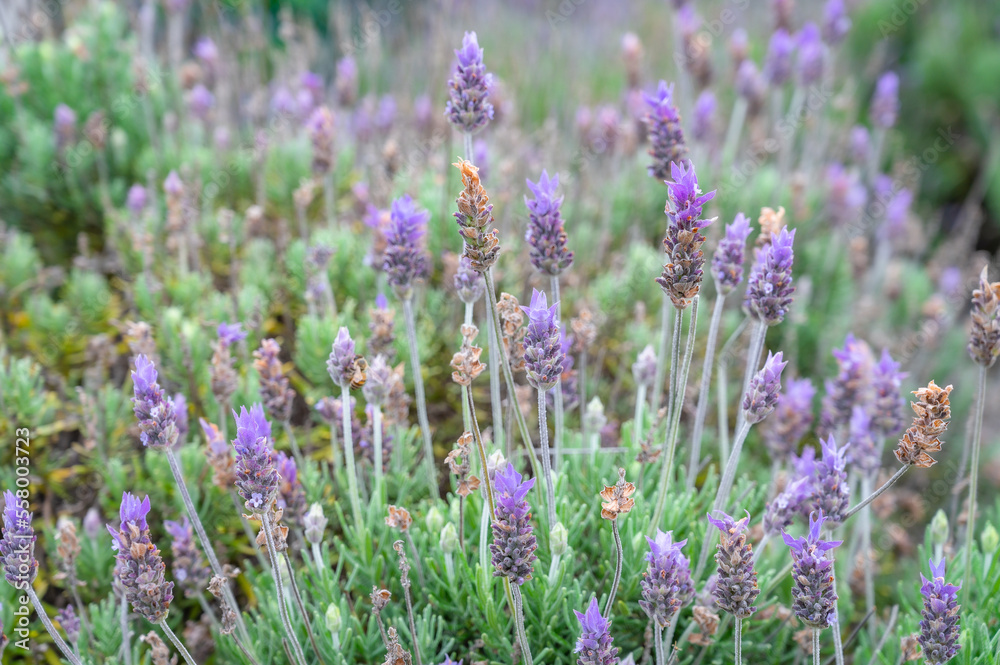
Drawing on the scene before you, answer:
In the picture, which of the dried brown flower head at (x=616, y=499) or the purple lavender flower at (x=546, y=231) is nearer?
the dried brown flower head at (x=616, y=499)

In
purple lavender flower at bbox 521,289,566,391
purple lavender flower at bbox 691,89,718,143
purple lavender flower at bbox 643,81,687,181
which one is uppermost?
purple lavender flower at bbox 691,89,718,143

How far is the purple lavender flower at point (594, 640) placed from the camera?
1230 millimetres

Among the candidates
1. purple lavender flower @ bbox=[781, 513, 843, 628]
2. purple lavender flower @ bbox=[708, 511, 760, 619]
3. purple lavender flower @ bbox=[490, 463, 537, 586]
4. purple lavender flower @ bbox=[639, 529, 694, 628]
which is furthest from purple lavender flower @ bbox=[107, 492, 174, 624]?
purple lavender flower @ bbox=[781, 513, 843, 628]

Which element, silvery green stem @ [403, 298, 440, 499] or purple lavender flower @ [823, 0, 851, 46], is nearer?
silvery green stem @ [403, 298, 440, 499]

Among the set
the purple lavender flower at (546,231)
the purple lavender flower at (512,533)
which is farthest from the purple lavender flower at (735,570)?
the purple lavender flower at (546,231)

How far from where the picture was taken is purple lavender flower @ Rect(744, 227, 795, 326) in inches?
54.7

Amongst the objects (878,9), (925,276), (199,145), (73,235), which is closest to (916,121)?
(878,9)

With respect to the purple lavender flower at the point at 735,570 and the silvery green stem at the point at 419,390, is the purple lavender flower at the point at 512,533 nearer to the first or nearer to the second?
the purple lavender flower at the point at 735,570

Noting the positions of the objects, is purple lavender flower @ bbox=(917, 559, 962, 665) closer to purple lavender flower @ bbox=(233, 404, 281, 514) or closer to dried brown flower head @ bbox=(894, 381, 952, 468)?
dried brown flower head @ bbox=(894, 381, 952, 468)

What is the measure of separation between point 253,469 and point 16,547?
0.42m

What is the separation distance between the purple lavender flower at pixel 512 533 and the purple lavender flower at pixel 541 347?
0.59 feet

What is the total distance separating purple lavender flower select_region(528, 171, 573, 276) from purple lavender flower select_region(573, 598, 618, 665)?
63cm

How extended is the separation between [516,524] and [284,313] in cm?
168

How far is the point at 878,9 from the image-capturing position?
→ 541 cm
